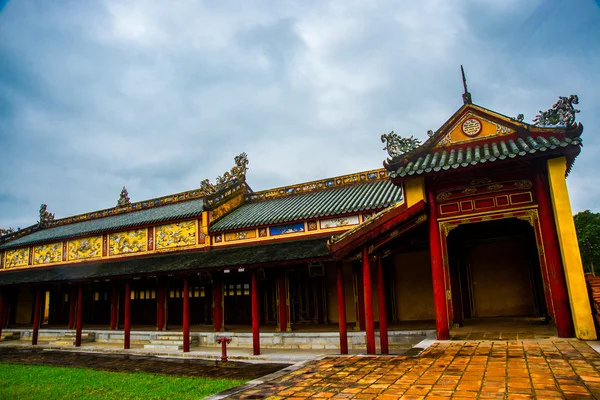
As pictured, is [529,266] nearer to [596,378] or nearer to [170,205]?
[596,378]

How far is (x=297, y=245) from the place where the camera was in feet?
46.0

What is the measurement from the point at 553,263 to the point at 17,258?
26551mm

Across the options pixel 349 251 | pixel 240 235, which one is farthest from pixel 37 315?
pixel 349 251

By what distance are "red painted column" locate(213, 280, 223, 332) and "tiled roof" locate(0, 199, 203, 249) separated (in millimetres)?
3494

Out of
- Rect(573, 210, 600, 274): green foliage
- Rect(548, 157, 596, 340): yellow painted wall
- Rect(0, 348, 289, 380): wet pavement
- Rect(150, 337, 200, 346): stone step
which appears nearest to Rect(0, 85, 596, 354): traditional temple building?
Rect(548, 157, 596, 340): yellow painted wall

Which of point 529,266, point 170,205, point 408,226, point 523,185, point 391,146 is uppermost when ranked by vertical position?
point 170,205

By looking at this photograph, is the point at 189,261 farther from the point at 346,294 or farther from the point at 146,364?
the point at 346,294

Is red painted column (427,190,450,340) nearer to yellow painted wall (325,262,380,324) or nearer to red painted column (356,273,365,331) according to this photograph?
red painted column (356,273,365,331)

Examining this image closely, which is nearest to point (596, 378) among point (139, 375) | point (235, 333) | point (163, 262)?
point (139, 375)

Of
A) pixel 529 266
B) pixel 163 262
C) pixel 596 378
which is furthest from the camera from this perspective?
pixel 163 262

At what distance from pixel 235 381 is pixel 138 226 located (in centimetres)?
1244

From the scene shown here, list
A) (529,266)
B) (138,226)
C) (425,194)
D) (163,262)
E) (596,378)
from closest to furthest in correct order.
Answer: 1. (596,378)
2. (425,194)
3. (529,266)
4. (163,262)
5. (138,226)

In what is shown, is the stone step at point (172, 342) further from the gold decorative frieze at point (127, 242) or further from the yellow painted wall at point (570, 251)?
the yellow painted wall at point (570, 251)

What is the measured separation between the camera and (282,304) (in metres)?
14.5
